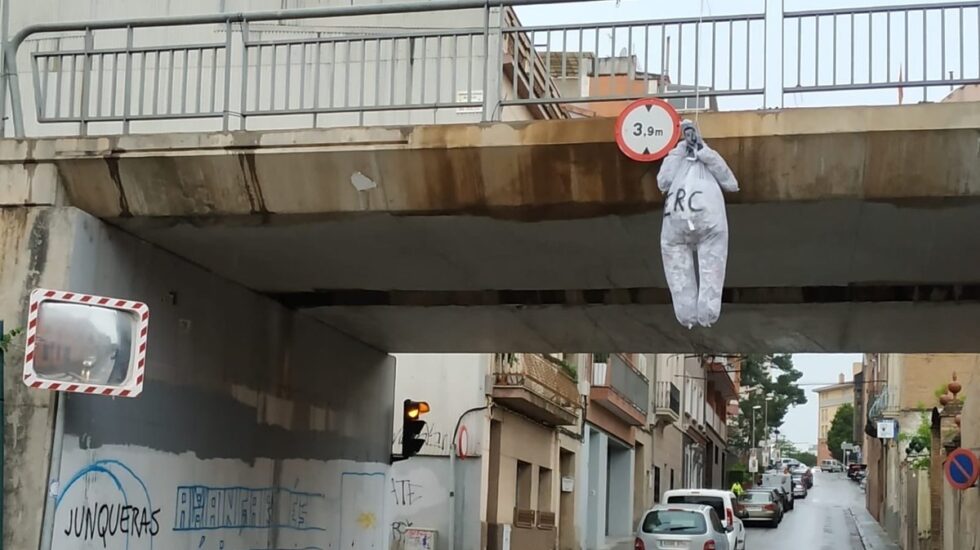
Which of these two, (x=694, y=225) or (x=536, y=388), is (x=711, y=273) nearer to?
(x=694, y=225)

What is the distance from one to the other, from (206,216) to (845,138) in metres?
4.88

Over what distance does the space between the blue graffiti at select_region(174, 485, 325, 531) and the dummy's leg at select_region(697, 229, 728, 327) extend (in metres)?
5.06

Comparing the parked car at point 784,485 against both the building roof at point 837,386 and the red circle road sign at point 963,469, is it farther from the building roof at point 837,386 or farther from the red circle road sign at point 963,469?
the building roof at point 837,386

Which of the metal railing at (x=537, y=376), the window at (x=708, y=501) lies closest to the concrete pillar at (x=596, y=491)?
the window at (x=708, y=501)

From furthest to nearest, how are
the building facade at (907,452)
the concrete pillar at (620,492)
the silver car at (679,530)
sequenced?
the concrete pillar at (620,492) → the building facade at (907,452) → the silver car at (679,530)

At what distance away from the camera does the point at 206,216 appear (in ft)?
30.4

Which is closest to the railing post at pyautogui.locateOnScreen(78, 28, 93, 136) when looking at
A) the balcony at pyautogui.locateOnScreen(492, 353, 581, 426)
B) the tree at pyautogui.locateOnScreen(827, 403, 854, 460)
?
the balcony at pyautogui.locateOnScreen(492, 353, 581, 426)

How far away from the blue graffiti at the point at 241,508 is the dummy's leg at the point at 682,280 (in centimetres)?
489

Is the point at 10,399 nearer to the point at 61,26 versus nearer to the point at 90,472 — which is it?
the point at 90,472

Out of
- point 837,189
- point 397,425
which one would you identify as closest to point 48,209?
point 837,189

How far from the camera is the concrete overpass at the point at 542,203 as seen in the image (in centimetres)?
806

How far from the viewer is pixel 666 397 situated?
4334 cm

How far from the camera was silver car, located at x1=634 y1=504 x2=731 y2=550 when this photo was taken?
2114cm

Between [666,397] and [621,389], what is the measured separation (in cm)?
1049
